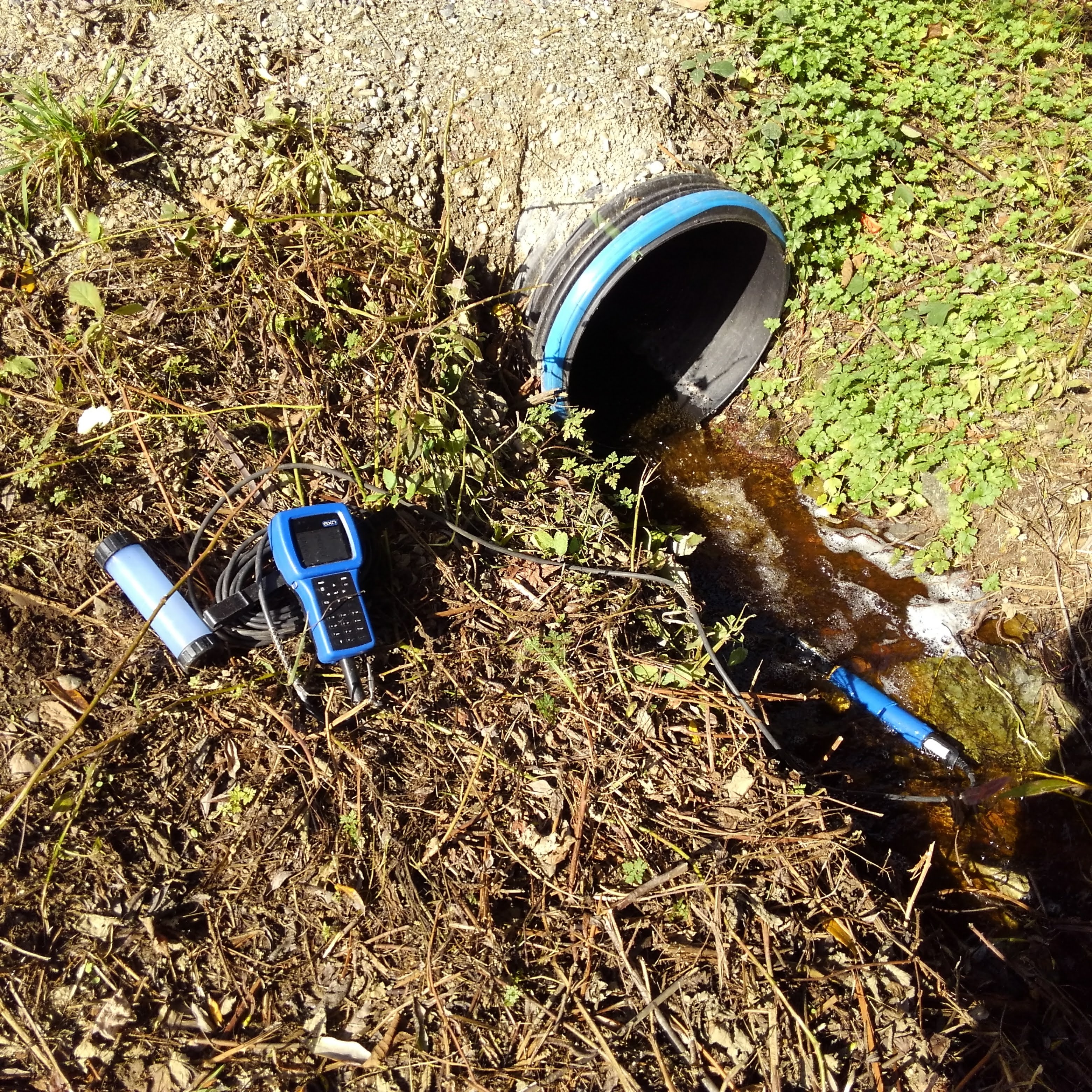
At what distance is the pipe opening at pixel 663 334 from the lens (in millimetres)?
4203

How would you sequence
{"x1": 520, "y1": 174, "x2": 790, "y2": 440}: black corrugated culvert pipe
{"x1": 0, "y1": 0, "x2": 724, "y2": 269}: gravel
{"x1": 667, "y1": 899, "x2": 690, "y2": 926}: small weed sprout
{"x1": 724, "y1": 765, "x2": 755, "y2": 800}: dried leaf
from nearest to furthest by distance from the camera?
{"x1": 667, "y1": 899, "x2": 690, "y2": 926}: small weed sprout, {"x1": 724, "y1": 765, "x2": 755, "y2": 800}: dried leaf, {"x1": 0, "y1": 0, "x2": 724, "y2": 269}: gravel, {"x1": 520, "y1": 174, "x2": 790, "y2": 440}: black corrugated culvert pipe

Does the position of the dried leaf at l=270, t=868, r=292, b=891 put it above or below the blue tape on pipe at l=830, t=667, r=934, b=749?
above

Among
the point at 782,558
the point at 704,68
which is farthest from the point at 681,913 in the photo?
the point at 704,68

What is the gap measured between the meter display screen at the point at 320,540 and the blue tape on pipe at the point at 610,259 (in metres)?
1.44

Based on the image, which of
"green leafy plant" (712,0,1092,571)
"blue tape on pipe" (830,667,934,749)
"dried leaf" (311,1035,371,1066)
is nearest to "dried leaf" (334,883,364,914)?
"dried leaf" (311,1035,371,1066)

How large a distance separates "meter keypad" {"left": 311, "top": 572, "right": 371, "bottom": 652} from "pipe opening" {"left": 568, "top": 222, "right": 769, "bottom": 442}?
230 cm

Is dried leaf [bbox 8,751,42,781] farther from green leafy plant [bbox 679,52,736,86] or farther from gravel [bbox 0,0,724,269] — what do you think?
green leafy plant [bbox 679,52,736,86]

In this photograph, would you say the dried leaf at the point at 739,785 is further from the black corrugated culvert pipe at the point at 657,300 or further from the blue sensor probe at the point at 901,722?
the black corrugated culvert pipe at the point at 657,300

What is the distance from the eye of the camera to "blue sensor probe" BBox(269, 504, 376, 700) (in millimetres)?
2197

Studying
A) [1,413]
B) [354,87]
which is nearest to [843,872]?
[1,413]

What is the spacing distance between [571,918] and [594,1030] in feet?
0.89

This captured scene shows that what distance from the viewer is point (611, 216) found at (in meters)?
3.29

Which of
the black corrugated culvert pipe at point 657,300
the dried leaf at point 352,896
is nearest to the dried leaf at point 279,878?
the dried leaf at point 352,896

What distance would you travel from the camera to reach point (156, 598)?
7.30 feet
